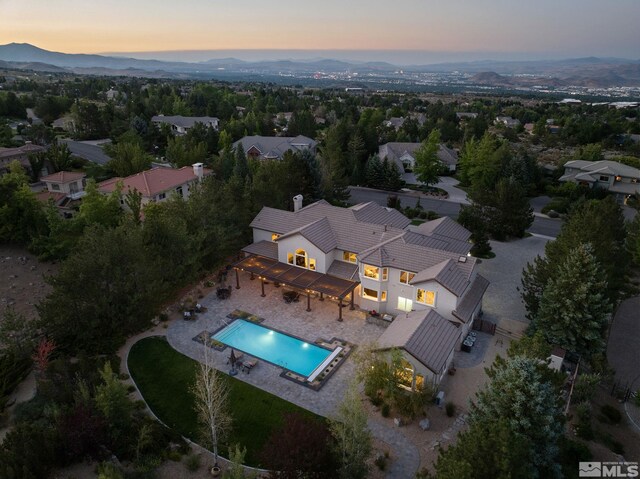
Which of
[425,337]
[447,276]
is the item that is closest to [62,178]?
[447,276]

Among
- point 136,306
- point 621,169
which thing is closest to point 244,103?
point 621,169

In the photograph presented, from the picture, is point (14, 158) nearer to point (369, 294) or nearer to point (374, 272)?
point (369, 294)

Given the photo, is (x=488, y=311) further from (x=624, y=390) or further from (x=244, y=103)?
(x=244, y=103)

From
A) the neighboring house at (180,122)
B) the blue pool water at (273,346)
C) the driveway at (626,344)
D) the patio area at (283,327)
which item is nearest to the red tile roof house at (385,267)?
the patio area at (283,327)

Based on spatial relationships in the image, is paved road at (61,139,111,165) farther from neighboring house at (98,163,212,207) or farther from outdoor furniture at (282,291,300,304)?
outdoor furniture at (282,291,300,304)

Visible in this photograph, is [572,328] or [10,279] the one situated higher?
[572,328]

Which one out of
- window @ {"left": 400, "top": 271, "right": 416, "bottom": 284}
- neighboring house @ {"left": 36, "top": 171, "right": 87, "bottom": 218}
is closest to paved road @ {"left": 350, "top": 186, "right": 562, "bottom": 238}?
window @ {"left": 400, "top": 271, "right": 416, "bottom": 284}

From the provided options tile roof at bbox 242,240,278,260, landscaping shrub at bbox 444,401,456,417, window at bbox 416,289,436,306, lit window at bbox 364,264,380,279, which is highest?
lit window at bbox 364,264,380,279
